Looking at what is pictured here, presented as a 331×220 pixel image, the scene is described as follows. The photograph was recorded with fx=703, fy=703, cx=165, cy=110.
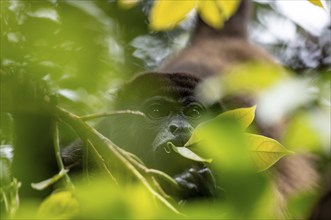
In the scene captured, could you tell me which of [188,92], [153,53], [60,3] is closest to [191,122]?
[188,92]

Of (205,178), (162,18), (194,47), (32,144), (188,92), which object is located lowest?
(194,47)

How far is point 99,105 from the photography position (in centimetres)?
316

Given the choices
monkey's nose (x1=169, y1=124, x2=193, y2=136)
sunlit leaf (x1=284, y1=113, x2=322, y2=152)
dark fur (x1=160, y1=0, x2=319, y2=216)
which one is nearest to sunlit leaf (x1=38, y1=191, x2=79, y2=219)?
sunlit leaf (x1=284, y1=113, x2=322, y2=152)

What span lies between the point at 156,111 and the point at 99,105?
0.31m

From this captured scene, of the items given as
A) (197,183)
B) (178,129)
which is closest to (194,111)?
(178,129)

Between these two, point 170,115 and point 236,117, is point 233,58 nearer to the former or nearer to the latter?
point 170,115

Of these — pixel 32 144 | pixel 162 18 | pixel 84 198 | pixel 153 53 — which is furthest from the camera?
pixel 153 53

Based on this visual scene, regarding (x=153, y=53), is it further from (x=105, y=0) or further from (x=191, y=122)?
(x=191, y=122)

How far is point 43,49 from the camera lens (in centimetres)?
210

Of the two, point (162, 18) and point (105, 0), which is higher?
point (162, 18)

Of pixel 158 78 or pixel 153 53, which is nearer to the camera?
pixel 158 78

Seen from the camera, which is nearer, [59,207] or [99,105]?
[59,207]

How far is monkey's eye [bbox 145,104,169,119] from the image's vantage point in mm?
2965

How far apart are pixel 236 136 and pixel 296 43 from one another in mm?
3874
